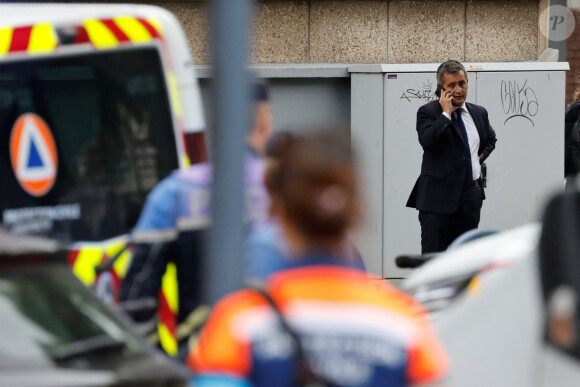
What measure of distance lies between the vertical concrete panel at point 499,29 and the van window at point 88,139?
7721mm

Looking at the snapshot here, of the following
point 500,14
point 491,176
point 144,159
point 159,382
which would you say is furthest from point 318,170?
point 500,14

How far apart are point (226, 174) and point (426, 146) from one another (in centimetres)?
560

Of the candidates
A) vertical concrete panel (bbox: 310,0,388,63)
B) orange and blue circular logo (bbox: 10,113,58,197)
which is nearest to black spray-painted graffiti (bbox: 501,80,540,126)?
vertical concrete panel (bbox: 310,0,388,63)

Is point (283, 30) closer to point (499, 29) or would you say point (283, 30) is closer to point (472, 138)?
point (499, 29)

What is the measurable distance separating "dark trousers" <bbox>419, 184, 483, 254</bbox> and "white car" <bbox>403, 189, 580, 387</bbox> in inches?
152

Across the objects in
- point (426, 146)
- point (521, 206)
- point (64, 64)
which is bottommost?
point (521, 206)

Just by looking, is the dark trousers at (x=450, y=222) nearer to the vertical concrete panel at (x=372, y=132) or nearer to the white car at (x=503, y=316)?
the vertical concrete panel at (x=372, y=132)

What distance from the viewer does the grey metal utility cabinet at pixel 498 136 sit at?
11273 millimetres

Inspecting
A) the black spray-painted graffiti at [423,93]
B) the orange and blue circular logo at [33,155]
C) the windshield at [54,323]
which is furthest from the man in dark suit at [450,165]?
the windshield at [54,323]

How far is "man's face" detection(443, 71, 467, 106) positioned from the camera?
8445mm

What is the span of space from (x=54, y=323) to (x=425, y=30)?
31.1ft

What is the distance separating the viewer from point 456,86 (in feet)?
27.7

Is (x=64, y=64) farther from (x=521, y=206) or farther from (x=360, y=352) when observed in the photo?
(x=521, y=206)

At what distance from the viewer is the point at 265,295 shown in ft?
7.77
